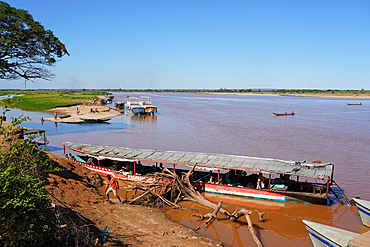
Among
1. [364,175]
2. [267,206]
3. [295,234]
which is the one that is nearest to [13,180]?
[295,234]

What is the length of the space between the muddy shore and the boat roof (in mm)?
3607

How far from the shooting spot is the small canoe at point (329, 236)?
27.2 ft

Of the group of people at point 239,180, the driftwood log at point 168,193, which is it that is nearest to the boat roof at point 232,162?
Answer: the group of people at point 239,180

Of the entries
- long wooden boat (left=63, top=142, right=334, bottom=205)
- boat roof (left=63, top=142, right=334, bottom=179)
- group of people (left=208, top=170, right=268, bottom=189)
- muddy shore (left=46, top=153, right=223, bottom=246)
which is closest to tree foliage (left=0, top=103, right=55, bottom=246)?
muddy shore (left=46, top=153, right=223, bottom=246)

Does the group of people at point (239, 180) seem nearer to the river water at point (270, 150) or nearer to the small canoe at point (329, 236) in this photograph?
the river water at point (270, 150)

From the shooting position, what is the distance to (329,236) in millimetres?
8641

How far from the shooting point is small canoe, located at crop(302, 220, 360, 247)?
27.2 ft

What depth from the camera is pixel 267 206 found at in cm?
1426

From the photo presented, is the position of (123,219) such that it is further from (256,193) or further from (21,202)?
(256,193)

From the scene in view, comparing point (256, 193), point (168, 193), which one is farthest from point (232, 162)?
point (168, 193)

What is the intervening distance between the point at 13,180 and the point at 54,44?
2169cm

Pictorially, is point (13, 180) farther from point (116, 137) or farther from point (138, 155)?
point (116, 137)

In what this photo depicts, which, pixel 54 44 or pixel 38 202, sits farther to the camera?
pixel 54 44

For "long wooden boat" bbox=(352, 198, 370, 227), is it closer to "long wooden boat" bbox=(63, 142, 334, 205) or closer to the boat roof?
"long wooden boat" bbox=(63, 142, 334, 205)
